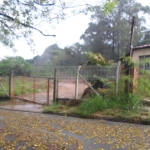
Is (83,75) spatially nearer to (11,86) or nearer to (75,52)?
(11,86)

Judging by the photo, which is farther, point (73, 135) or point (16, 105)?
point (16, 105)

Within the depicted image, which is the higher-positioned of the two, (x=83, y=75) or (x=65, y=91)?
(x=83, y=75)

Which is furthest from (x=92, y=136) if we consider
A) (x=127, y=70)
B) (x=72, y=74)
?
(x=72, y=74)

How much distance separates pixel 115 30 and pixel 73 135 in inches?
989

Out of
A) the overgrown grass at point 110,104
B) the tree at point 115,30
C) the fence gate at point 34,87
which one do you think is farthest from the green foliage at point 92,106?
the tree at point 115,30

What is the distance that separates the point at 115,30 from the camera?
94.5 ft

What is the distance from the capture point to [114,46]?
29234 mm

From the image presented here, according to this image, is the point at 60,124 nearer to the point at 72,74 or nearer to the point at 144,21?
the point at 72,74

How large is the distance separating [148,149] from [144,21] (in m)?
25.8

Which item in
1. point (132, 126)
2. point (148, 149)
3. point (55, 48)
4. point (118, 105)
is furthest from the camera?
point (55, 48)

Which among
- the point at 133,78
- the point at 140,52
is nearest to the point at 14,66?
the point at 140,52

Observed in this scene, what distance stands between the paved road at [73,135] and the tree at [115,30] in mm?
22954

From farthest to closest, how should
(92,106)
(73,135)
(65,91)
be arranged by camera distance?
(65,91)
(92,106)
(73,135)

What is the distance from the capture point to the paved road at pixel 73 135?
4.52 metres
